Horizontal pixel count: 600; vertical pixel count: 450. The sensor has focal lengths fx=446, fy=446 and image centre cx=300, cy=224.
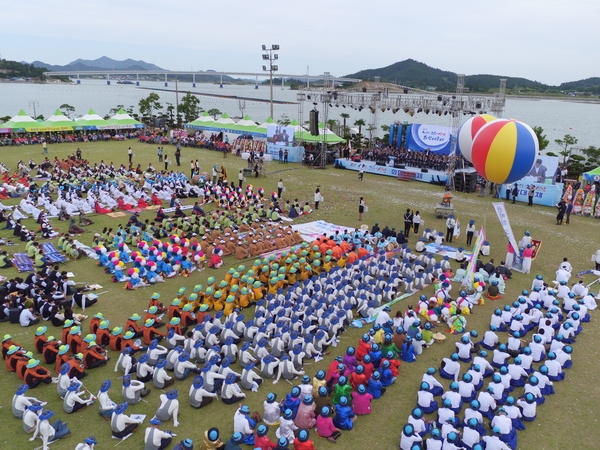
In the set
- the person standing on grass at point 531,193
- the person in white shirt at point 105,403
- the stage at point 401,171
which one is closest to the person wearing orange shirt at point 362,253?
the person in white shirt at point 105,403

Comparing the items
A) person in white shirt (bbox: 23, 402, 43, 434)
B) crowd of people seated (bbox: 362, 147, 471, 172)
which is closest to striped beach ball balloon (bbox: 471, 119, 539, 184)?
person in white shirt (bbox: 23, 402, 43, 434)

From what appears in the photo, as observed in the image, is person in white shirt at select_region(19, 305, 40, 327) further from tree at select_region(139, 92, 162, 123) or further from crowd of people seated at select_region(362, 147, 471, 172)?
tree at select_region(139, 92, 162, 123)

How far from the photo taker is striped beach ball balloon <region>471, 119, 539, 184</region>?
484 inches

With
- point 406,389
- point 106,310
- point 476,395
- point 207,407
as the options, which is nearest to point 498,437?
point 476,395

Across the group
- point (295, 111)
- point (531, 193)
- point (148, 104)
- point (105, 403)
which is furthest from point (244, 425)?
point (295, 111)

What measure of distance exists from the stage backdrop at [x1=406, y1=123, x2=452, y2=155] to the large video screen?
790 cm

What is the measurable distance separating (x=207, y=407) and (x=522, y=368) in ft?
18.8

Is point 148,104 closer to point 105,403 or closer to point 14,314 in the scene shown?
point 14,314

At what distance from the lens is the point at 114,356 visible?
8867 millimetres

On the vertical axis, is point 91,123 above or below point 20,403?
above

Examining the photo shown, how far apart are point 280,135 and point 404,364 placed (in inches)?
938

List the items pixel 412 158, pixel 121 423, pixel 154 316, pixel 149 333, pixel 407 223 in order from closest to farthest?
pixel 121 423 → pixel 149 333 → pixel 154 316 → pixel 407 223 → pixel 412 158

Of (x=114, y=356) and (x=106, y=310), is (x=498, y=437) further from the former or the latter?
(x=106, y=310)

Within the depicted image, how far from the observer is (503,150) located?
12.4 metres
